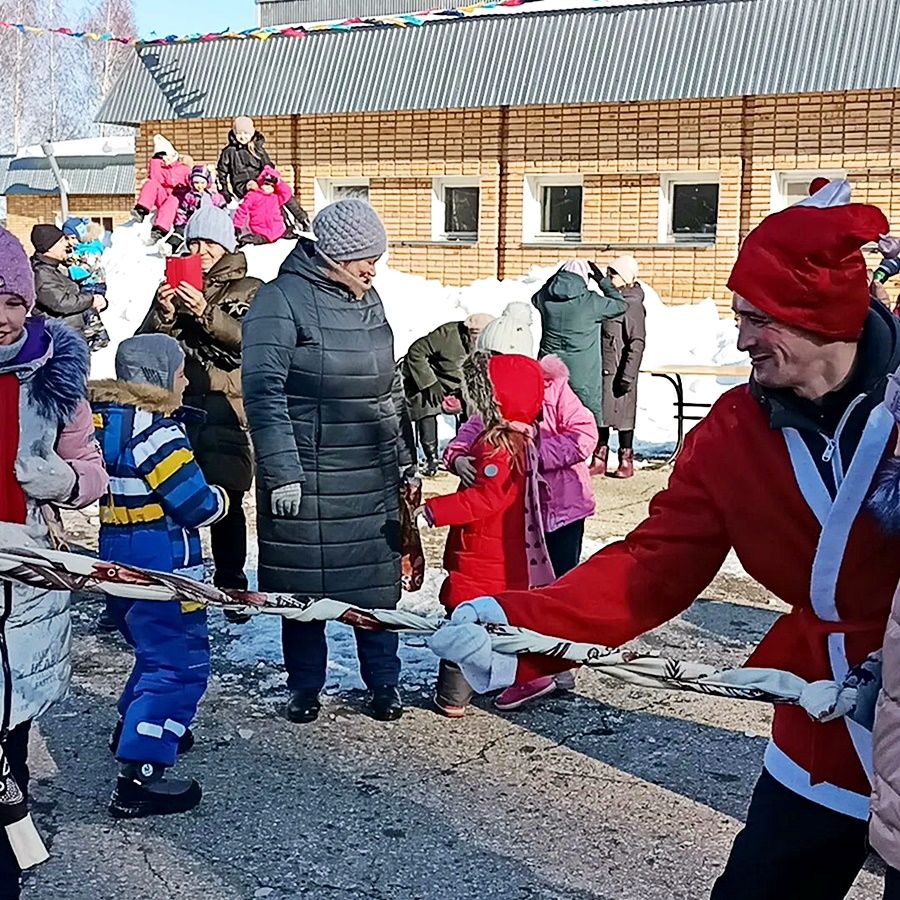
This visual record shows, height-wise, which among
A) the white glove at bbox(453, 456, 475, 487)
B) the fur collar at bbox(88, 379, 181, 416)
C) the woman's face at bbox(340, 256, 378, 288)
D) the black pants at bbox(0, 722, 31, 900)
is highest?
the woman's face at bbox(340, 256, 378, 288)

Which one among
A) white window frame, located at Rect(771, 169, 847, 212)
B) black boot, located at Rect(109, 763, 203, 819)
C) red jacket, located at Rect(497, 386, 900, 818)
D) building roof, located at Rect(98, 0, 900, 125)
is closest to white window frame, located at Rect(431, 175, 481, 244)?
building roof, located at Rect(98, 0, 900, 125)

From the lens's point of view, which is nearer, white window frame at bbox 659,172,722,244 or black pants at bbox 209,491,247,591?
black pants at bbox 209,491,247,591

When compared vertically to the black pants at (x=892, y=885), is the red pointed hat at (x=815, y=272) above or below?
above

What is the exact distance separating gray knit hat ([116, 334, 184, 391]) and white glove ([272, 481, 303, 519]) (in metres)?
0.55

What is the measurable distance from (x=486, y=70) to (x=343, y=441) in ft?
46.7

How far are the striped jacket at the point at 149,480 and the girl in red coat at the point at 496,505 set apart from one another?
3.19 ft

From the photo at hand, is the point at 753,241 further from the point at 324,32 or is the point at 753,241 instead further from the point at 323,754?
the point at 324,32

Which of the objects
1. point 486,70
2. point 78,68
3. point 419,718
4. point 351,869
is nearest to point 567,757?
point 419,718

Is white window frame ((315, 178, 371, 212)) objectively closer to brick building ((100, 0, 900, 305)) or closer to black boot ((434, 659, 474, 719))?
brick building ((100, 0, 900, 305))

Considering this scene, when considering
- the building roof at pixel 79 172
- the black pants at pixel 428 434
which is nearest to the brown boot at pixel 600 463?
the black pants at pixel 428 434

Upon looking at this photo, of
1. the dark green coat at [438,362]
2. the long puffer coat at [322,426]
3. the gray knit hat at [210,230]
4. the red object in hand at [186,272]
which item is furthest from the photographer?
the dark green coat at [438,362]

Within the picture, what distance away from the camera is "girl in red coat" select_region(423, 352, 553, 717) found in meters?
4.89

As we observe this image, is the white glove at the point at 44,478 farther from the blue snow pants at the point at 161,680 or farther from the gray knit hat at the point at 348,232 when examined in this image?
the gray knit hat at the point at 348,232

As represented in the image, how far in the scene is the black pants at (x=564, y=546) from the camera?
18.2 ft
